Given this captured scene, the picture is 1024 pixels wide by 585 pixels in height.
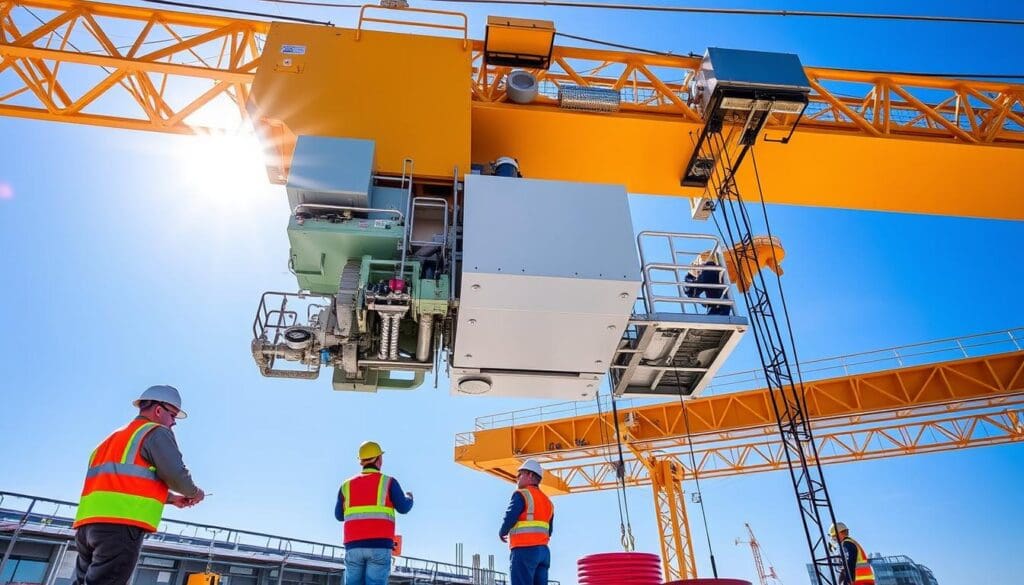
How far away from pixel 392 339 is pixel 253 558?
9598 millimetres

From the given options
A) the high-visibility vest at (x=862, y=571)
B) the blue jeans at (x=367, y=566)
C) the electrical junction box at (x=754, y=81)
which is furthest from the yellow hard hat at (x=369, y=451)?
the high-visibility vest at (x=862, y=571)

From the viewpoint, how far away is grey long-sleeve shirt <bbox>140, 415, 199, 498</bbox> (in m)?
4.17

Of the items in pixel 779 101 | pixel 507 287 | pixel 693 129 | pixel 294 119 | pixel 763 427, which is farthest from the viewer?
pixel 763 427

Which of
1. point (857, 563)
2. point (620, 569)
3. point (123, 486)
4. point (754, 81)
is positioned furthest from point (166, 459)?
point (857, 563)

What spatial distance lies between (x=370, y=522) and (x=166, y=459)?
182cm

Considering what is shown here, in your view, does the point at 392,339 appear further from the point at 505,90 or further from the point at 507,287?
the point at 505,90

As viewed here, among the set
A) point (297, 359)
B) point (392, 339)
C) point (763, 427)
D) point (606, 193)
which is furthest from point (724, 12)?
point (763, 427)

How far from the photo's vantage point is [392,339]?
6777 millimetres

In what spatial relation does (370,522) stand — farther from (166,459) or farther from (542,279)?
(542,279)

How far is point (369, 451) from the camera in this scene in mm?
5758

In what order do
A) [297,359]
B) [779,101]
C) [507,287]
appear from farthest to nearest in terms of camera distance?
[779,101]
[297,359]
[507,287]

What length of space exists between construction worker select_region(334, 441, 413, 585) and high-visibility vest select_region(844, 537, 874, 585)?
6.53 m

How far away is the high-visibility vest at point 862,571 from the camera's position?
8.59 meters

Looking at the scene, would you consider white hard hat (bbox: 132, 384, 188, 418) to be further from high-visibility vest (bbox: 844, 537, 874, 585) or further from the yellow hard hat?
high-visibility vest (bbox: 844, 537, 874, 585)
